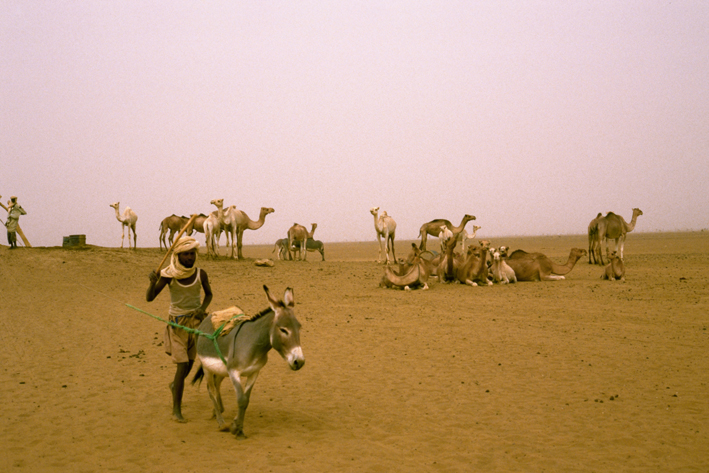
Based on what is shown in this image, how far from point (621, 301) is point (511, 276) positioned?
540 centimetres

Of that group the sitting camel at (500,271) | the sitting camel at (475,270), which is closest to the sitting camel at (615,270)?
the sitting camel at (500,271)

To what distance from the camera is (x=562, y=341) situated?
11000mm

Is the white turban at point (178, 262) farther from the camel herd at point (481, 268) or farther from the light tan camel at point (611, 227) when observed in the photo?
the light tan camel at point (611, 227)

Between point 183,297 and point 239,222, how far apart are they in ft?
72.5

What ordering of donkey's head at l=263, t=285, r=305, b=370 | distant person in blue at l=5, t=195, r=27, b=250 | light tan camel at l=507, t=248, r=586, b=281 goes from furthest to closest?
distant person in blue at l=5, t=195, r=27, b=250 → light tan camel at l=507, t=248, r=586, b=281 → donkey's head at l=263, t=285, r=305, b=370

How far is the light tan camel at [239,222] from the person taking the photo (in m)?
27.3

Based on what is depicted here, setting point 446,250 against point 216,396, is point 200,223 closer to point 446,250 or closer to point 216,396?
point 446,250

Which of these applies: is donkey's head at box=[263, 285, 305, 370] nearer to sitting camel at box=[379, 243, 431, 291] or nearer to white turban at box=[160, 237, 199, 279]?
white turban at box=[160, 237, 199, 279]

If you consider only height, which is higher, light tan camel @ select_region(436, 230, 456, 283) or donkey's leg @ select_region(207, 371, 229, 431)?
light tan camel @ select_region(436, 230, 456, 283)

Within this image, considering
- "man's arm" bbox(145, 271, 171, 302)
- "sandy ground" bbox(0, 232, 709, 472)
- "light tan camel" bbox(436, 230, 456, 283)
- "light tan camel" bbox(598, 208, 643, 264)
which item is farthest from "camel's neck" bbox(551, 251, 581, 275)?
"man's arm" bbox(145, 271, 171, 302)

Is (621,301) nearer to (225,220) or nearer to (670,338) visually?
(670,338)

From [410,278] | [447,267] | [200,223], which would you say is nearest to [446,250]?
[447,267]

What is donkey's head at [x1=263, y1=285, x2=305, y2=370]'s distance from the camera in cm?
560

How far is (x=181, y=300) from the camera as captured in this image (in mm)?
6527
